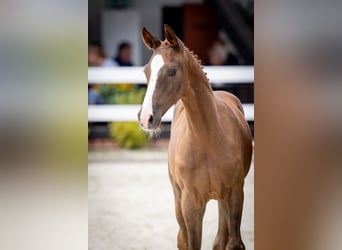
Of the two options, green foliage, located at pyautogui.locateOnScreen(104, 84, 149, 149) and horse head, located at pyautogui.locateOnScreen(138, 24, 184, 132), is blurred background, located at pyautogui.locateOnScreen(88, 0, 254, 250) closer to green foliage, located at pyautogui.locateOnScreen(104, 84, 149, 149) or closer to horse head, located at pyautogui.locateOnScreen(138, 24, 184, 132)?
green foliage, located at pyautogui.locateOnScreen(104, 84, 149, 149)

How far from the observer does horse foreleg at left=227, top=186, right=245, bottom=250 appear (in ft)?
6.56

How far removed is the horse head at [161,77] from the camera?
1.83m

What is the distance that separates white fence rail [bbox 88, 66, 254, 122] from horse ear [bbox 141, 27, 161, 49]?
168 millimetres

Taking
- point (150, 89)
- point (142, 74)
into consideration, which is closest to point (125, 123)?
point (142, 74)

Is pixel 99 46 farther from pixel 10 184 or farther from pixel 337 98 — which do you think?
pixel 337 98

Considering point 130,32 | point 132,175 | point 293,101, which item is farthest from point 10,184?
point 293,101

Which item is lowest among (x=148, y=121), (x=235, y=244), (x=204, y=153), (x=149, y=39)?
(x=235, y=244)

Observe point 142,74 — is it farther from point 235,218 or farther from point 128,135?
point 235,218

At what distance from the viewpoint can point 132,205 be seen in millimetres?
2121

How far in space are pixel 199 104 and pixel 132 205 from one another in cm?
38

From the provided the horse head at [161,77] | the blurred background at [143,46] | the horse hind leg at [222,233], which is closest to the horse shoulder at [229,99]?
the blurred background at [143,46]

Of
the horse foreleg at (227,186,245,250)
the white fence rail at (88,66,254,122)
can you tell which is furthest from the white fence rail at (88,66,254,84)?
the horse foreleg at (227,186,245,250)

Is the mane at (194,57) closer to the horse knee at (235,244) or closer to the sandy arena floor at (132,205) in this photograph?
the sandy arena floor at (132,205)

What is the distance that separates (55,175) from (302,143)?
0.66m
